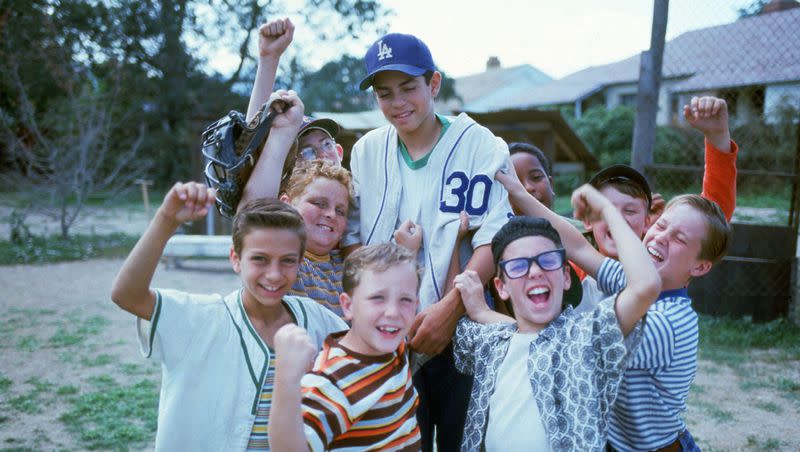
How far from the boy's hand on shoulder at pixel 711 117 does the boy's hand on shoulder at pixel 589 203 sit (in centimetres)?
62

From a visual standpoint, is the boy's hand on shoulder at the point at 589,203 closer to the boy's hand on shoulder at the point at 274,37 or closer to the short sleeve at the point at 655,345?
the short sleeve at the point at 655,345

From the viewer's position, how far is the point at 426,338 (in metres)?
2.03

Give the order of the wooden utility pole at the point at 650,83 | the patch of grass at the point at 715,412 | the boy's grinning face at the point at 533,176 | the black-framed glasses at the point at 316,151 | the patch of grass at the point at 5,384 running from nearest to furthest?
the black-framed glasses at the point at 316,151 → the boy's grinning face at the point at 533,176 → the patch of grass at the point at 715,412 → the patch of grass at the point at 5,384 → the wooden utility pole at the point at 650,83

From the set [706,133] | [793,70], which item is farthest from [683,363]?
[793,70]

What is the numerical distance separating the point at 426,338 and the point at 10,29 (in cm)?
2004

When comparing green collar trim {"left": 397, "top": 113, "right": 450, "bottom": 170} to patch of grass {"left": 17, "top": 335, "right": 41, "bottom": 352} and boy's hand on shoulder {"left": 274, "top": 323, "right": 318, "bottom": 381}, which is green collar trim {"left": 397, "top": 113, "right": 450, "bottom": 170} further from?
patch of grass {"left": 17, "top": 335, "right": 41, "bottom": 352}

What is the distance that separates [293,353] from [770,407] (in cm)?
414

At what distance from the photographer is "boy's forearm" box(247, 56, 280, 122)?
2.36 metres

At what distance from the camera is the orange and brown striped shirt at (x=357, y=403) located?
5.30 feet

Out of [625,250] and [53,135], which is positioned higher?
[53,135]

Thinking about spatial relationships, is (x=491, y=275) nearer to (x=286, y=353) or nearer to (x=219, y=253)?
(x=286, y=353)

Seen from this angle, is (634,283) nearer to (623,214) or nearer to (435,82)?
(623,214)

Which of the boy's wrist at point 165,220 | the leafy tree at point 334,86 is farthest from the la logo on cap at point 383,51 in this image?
the leafy tree at point 334,86

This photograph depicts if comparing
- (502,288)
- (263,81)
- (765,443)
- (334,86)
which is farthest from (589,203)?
(334,86)
